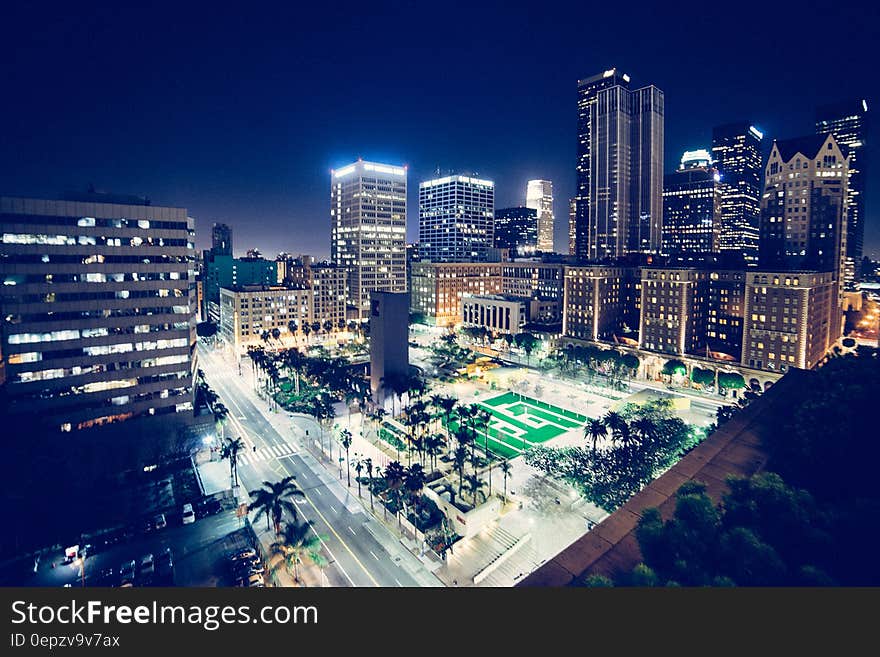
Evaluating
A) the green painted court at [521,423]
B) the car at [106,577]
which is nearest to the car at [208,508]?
the car at [106,577]

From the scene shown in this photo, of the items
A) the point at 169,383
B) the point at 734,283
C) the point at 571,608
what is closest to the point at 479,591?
the point at 571,608

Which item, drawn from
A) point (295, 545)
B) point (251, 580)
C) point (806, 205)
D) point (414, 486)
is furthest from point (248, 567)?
point (806, 205)

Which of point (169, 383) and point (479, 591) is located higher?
point (479, 591)

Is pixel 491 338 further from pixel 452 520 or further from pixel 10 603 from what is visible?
pixel 10 603

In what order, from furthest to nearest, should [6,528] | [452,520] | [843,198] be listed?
[843,198] → [452,520] → [6,528]

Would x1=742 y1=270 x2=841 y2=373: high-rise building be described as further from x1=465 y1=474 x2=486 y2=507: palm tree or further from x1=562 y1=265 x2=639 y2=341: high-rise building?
x1=465 y1=474 x2=486 y2=507: palm tree

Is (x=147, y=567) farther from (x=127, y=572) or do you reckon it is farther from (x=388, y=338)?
(x=388, y=338)

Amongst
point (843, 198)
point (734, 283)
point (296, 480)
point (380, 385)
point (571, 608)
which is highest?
point (843, 198)

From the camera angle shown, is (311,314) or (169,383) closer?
(169,383)
